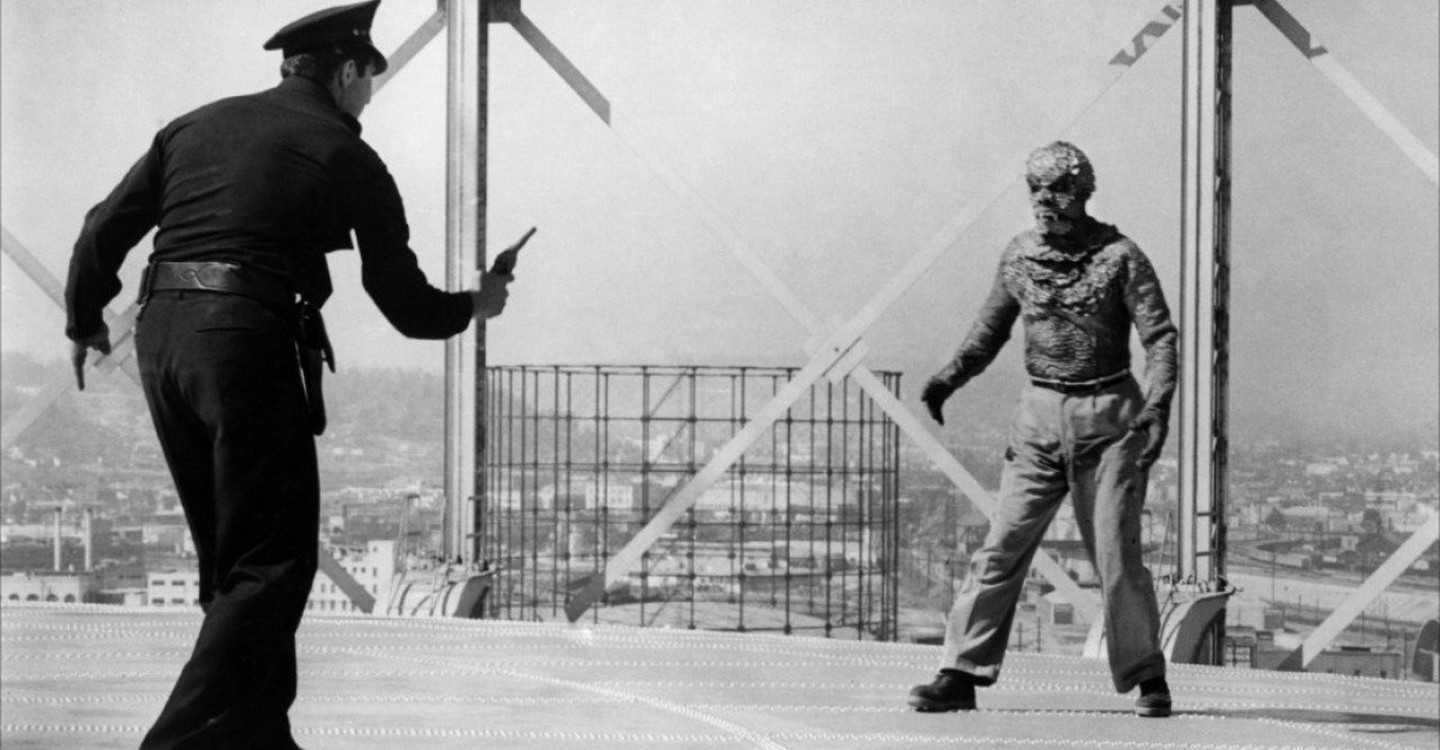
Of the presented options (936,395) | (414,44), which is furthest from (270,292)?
(414,44)

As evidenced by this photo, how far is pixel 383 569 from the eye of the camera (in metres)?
6.36

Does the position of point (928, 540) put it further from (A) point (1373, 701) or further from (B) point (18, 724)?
(B) point (18, 724)

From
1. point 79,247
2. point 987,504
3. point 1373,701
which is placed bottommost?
point 1373,701

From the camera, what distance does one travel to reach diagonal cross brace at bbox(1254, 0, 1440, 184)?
5715 mm

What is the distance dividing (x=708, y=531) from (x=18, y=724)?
898 cm

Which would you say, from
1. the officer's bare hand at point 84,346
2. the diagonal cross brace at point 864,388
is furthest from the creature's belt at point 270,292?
the diagonal cross brace at point 864,388

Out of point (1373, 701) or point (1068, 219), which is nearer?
point (1068, 219)

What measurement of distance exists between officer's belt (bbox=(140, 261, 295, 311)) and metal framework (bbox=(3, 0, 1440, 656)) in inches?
129

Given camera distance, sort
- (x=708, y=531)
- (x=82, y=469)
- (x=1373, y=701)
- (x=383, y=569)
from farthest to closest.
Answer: (x=708, y=531) < (x=82, y=469) < (x=383, y=569) < (x=1373, y=701)

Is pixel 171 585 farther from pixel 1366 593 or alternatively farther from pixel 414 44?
pixel 1366 593

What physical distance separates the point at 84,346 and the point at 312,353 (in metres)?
0.40

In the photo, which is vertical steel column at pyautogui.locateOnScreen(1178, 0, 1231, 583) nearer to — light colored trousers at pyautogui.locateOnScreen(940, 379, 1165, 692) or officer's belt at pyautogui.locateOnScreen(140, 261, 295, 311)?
light colored trousers at pyautogui.locateOnScreen(940, 379, 1165, 692)

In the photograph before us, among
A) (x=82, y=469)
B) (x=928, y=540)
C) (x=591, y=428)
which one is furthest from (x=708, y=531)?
(x=82, y=469)

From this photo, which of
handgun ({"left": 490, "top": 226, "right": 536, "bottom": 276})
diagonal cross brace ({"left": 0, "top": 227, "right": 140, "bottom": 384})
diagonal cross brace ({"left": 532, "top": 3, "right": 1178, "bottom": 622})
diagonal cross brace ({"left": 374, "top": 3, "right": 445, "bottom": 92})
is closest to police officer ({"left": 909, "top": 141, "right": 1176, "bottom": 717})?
handgun ({"left": 490, "top": 226, "right": 536, "bottom": 276})
